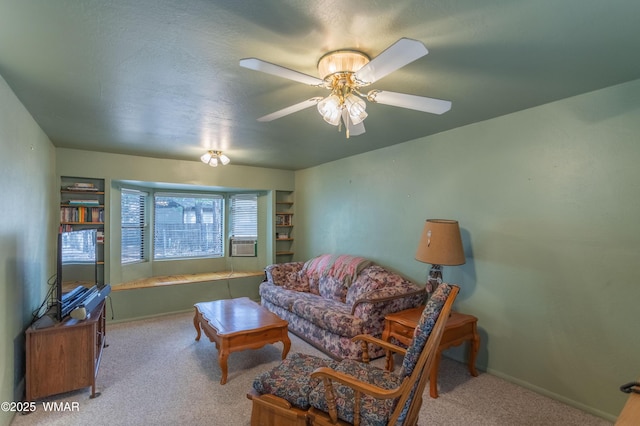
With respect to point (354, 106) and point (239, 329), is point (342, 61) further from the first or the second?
point (239, 329)

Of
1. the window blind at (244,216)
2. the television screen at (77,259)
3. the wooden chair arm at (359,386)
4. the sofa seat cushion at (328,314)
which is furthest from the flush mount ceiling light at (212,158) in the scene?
the wooden chair arm at (359,386)

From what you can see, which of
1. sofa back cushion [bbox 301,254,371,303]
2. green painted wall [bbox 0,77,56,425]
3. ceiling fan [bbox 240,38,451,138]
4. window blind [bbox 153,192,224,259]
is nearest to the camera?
ceiling fan [bbox 240,38,451,138]

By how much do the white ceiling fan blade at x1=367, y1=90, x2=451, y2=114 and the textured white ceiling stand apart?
0.74ft

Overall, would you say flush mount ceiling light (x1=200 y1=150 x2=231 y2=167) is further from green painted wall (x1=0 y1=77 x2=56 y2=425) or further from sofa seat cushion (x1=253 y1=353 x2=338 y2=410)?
sofa seat cushion (x1=253 y1=353 x2=338 y2=410)

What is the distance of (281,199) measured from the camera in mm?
6051

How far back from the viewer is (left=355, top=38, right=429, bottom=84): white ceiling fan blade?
1211 mm

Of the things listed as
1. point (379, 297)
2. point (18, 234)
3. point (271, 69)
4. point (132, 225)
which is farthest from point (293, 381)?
point (132, 225)

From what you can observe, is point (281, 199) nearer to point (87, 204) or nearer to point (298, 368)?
point (87, 204)

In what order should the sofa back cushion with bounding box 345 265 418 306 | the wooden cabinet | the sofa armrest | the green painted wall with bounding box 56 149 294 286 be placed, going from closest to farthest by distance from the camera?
the wooden cabinet, the sofa armrest, the sofa back cushion with bounding box 345 265 418 306, the green painted wall with bounding box 56 149 294 286

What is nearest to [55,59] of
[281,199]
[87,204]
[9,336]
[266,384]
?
[9,336]

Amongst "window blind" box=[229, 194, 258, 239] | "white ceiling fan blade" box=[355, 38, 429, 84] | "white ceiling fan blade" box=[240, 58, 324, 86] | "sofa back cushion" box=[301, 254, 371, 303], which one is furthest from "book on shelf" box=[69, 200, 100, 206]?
"white ceiling fan blade" box=[355, 38, 429, 84]

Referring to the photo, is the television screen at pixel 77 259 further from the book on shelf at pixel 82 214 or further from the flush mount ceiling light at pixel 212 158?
the flush mount ceiling light at pixel 212 158

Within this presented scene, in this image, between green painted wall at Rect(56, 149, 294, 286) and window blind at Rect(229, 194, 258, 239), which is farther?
window blind at Rect(229, 194, 258, 239)

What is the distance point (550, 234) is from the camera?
252cm
